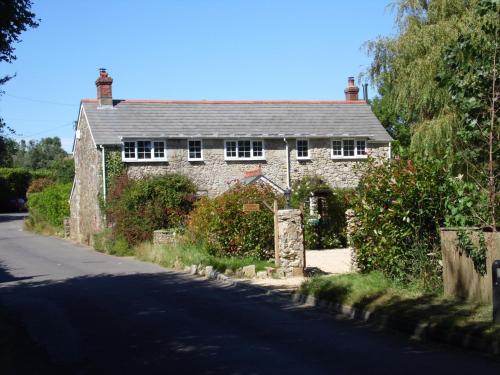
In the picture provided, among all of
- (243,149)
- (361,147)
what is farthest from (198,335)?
(361,147)

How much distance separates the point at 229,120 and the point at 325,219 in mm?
9512

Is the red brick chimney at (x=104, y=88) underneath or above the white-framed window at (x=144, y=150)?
above

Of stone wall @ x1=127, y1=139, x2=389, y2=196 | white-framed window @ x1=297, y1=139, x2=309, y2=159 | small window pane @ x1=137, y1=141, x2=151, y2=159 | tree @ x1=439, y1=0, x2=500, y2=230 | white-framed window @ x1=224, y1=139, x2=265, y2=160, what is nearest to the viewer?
tree @ x1=439, y1=0, x2=500, y2=230

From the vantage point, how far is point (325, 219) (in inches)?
1131

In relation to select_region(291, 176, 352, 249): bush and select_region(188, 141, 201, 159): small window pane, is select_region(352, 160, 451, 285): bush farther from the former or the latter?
select_region(188, 141, 201, 159): small window pane

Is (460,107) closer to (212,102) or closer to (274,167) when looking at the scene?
(274,167)

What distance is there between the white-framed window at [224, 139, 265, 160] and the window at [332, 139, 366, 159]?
3.88 m

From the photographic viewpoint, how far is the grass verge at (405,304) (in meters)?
9.96

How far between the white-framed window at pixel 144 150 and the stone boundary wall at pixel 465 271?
73.1ft

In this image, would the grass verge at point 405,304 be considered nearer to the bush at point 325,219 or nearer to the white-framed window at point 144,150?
the bush at point 325,219

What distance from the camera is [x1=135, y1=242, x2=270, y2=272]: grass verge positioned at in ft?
64.4

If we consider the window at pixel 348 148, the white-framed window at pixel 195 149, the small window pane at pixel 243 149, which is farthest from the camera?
the window at pixel 348 148

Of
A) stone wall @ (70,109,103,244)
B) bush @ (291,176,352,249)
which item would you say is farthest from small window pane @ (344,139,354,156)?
stone wall @ (70,109,103,244)

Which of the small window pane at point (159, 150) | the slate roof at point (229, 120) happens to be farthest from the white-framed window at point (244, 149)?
the small window pane at point (159, 150)
